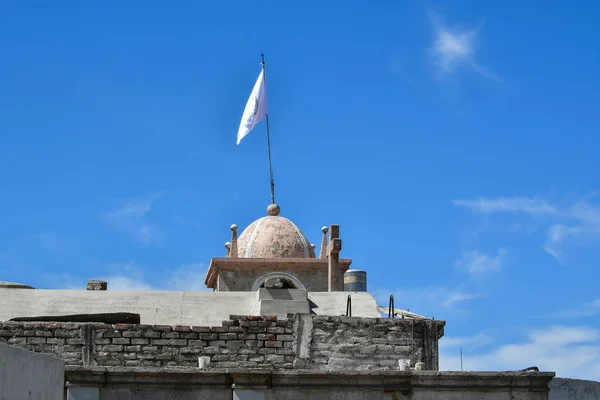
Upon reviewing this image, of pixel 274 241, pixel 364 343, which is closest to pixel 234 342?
pixel 364 343

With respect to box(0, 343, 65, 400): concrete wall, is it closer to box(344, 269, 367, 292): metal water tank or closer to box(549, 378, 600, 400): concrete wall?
box(549, 378, 600, 400): concrete wall

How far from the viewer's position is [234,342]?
18.8 metres

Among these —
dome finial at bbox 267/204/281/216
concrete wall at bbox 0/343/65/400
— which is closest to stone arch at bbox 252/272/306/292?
dome finial at bbox 267/204/281/216

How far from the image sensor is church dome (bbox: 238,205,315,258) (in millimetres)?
29750

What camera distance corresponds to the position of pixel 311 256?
3014 centimetres

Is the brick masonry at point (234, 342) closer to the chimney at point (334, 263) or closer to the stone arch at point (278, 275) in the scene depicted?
the chimney at point (334, 263)

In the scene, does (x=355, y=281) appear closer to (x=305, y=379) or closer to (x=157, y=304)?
(x=157, y=304)

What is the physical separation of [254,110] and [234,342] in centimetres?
1518

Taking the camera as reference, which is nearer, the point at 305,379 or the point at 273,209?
the point at 305,379

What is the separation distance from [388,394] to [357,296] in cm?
775

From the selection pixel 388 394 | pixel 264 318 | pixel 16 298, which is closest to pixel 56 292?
pixel 16 298

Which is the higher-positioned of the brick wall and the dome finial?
the dome finial

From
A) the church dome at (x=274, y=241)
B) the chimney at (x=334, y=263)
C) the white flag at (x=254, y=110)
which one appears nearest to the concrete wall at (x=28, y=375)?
the chimney at (x=334, y=263)

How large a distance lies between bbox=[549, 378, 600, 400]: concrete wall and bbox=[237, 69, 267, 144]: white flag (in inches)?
743
